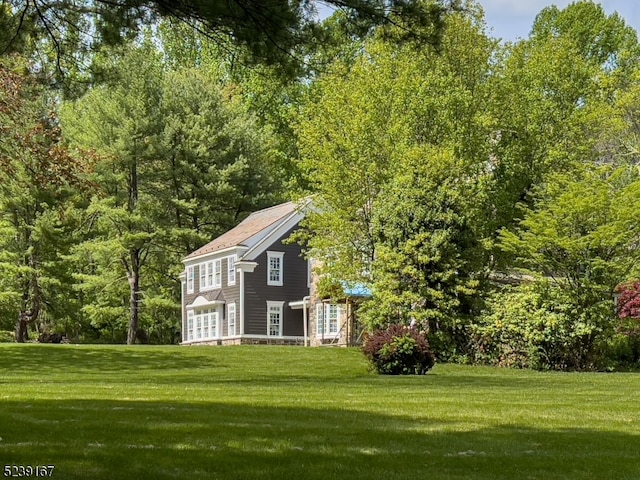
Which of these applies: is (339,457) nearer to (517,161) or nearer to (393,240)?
(393,240)

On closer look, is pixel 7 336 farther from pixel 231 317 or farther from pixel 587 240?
pixel 587 240

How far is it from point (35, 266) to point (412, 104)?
20647 mm

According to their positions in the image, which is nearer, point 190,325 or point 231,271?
point 231,271

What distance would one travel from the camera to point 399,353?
23047 mm

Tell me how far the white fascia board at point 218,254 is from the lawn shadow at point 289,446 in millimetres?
28484

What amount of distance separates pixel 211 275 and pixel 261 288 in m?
2.99

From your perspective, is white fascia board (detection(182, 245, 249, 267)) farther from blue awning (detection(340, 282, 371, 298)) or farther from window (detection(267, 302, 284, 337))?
blue awning (detection(340, 282, 371, 298))

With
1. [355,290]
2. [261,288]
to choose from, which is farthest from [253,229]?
[355,290]

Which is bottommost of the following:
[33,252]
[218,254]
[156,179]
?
[218,254]

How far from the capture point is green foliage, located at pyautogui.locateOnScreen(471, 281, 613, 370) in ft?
89.3

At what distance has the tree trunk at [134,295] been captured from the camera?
45.3 metres

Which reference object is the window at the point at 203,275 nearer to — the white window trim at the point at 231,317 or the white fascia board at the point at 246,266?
the white window trim at the point at 231,317

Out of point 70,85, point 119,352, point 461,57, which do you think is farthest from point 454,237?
point 70,85

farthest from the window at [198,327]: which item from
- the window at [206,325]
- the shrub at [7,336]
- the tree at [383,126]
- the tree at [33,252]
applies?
the tree at [383,126]
